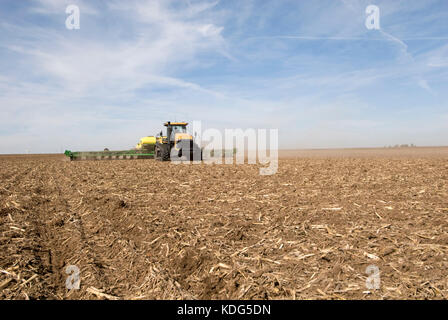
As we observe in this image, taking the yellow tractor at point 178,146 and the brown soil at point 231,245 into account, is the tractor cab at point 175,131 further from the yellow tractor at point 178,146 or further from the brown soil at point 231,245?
the brown soil at point 231,245

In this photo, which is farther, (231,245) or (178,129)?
(178,129)

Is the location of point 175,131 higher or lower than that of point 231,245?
higher

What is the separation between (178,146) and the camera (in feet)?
78.8

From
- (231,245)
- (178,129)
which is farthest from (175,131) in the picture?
(231,245)

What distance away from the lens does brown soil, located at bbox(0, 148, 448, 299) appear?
3.77 m

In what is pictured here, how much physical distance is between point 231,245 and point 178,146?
1958cm

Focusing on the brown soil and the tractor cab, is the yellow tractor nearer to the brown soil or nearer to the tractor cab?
the tractor cab

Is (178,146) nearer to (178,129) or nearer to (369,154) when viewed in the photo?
(178,129)

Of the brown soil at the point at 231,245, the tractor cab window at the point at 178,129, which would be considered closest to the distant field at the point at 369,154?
the tractor cab window at the point at 178,129

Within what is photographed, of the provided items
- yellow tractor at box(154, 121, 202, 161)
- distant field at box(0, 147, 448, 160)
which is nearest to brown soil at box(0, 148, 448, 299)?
yellow tractor at box(154, 121, 202, 161)

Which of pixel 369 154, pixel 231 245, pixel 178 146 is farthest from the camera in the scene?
pixel 369 154
